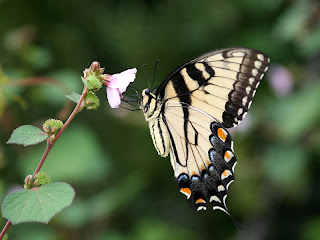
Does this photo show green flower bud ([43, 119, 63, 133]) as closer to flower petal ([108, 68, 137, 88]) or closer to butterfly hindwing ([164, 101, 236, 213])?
flower petal ([108, 68, 137, 88])

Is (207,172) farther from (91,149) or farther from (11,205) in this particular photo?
(11,205)

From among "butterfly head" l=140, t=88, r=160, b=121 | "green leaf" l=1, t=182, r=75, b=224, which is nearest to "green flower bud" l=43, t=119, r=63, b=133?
"green leaf" l=1, t=182, r=75, b=224

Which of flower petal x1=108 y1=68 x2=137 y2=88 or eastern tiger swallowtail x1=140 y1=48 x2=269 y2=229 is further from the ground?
flower petal x1=108 y1=68 x2=137 y2=88

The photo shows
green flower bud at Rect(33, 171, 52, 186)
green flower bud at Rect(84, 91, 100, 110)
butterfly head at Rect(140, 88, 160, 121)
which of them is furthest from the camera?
butterfly head at Rect(140, 88, 160, 121)

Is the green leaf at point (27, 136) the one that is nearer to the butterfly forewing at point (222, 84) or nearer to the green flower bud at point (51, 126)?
the green flower bud at point (51, 126)

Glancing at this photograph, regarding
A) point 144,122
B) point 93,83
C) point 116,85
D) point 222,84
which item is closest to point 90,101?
point 93,83

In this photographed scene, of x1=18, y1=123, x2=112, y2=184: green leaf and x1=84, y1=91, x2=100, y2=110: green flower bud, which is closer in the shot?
x1=84, y1=91, x2=100, y2=110: green flower bud

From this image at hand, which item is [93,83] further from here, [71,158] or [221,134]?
[71,158]
